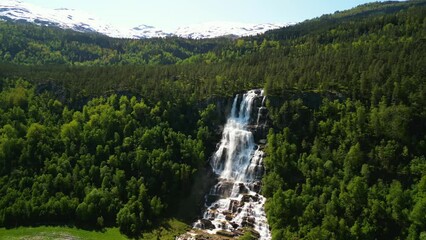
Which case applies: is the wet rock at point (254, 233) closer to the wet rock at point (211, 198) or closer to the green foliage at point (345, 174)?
the green foliage at point (345, 174)

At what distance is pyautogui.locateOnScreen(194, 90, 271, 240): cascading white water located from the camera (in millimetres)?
102062

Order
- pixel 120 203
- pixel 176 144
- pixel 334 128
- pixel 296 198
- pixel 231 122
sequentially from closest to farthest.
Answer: pixel 296 198 < pixel 120 203 < pixel 334 128 < pixel 176 144 < pixel 231 122

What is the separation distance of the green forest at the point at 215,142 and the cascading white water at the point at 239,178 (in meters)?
3.92

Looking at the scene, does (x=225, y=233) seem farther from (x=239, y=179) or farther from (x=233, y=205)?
(x=239, y=179)

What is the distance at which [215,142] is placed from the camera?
134 metres

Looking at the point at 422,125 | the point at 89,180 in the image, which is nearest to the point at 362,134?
the point at 422,125

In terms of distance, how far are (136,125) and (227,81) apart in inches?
1514

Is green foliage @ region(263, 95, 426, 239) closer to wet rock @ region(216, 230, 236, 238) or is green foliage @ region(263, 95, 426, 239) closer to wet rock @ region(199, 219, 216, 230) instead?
wet rock @ region(216, 230, 236, 238)

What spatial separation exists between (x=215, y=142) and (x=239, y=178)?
17879mm

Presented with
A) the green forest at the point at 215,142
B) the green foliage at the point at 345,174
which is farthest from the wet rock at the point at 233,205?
the green foliage at the point at 345,174

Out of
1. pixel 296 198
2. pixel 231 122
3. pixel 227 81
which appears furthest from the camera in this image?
pixel 227 81

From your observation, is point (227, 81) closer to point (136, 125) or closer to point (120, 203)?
point (136, 125)

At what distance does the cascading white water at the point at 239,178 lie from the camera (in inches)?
4018

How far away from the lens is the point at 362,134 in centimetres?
11038
